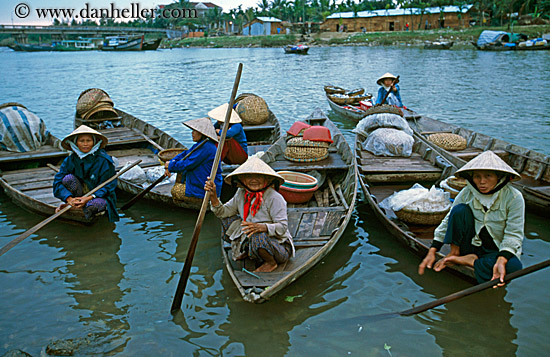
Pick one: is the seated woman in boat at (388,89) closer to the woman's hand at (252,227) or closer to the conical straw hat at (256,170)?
the conical straw hat at (256,170)

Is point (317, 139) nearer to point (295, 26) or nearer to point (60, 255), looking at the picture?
point (60, 255)

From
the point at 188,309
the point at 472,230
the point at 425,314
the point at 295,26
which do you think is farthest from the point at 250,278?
the point at 295,26

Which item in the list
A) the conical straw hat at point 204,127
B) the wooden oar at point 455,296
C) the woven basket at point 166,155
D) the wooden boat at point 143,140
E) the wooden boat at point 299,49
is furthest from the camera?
the wooden boat at point 299,49

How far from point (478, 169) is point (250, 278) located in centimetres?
197

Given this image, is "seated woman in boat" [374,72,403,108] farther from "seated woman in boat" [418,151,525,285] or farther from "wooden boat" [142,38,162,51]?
"wooden boat" [142,38,162,51]

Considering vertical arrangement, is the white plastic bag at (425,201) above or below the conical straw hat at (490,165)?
below

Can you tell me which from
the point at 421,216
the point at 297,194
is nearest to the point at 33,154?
the point at 297,194

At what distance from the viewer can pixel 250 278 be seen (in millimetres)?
3619

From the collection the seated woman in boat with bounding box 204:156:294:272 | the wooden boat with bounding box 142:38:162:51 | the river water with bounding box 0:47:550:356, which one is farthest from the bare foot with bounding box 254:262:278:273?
the wooden boat with bounding box 142:38:162:51

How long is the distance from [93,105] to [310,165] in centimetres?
543

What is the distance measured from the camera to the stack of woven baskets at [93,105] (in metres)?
9.05

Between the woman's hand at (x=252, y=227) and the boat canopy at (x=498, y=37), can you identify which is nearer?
the woman's hand at (x=252, y=227)

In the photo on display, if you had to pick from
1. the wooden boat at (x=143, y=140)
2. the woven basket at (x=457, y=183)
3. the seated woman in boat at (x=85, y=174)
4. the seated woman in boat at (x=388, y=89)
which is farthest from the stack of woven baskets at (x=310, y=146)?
the seated woman in boat at (x=388, y=89)

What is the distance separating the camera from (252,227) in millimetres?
3561
